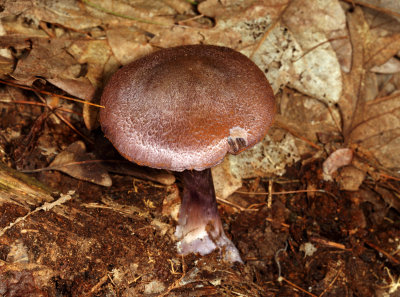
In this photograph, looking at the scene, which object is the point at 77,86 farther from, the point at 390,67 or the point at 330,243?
the point at 390,67

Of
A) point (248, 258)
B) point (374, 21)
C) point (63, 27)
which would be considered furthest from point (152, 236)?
point (374, 21)

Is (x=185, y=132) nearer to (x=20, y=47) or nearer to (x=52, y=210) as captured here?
(x=52, y=210)

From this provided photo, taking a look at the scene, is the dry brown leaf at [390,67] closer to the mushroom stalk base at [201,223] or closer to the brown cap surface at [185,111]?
the brown cap surface at [185,111]

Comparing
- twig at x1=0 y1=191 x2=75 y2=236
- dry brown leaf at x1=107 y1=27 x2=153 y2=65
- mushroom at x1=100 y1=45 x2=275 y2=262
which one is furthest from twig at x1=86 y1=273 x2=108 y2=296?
dry brown leaf at x1=107 y1=27 x2=153 y2=65

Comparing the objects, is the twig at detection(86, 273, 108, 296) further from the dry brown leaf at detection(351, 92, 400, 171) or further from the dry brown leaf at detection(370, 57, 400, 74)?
the dry brown leaf at detection(370, 57, 400, 74)

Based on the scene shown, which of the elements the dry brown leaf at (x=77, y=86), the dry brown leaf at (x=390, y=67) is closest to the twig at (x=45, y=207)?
the dry brown leaf at (x=77, y=86)

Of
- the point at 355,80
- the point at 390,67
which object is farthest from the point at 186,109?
the point at 390,67
